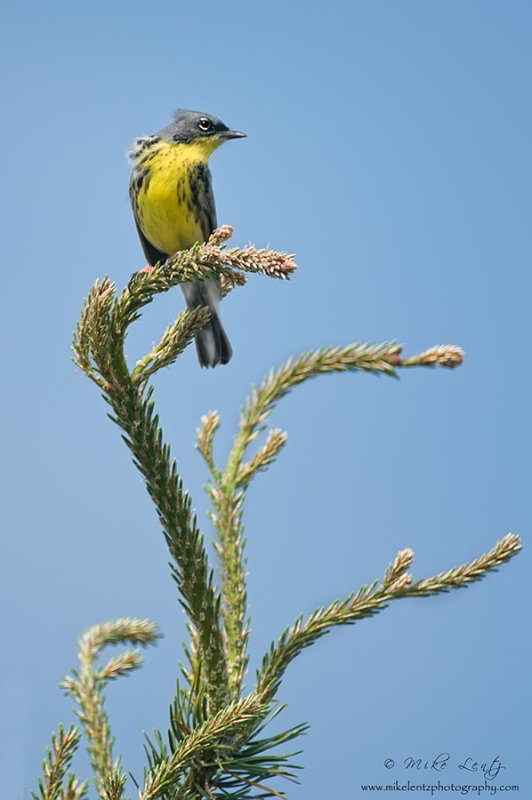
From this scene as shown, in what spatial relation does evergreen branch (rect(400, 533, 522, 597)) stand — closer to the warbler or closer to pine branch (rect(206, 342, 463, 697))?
pine branch (rect(206, 342, 463, 697))

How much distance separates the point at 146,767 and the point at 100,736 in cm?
51

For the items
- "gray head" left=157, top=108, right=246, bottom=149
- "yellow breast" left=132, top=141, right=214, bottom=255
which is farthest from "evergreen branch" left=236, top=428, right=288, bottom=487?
"gray head" left=157, top=108, right=246, bottom=149

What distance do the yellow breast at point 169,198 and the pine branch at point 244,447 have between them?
3.37 meters

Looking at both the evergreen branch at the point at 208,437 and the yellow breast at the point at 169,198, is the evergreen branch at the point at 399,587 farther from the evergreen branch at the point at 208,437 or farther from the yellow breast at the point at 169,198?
the yellow breast at the point at 169,198

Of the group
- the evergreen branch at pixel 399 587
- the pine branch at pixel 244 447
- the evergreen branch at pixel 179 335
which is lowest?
the evergreen branch at pixel 399 587

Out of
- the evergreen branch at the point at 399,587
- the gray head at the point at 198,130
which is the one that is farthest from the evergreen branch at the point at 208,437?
the gray head at the point at 198,130

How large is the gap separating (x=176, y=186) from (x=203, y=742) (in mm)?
4548

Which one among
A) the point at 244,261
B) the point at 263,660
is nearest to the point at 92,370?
the point at 244,261

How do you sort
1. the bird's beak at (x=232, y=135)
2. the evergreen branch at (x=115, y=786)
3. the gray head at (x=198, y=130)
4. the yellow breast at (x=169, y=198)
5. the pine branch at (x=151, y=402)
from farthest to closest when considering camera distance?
the bird's beak at (x=232, y=135) < the gray head at (x=198, y=130) < the yellow breast at (x=169, y=198) < the pine branch at (x=151, y=402) < the evergreen branch at (x=115, y=786)

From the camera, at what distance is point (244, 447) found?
8.87 feet

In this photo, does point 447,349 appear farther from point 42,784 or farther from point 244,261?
point 42,784

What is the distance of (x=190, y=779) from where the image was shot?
2.04m

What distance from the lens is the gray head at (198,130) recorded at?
6.21m

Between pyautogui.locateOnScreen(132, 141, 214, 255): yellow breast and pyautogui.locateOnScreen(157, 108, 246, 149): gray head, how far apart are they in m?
0.17
